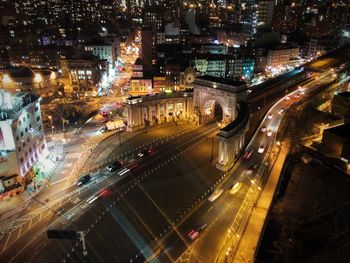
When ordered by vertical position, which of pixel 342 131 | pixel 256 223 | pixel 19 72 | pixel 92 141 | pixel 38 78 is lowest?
pixel 92 141

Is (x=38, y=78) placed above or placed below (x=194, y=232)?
above

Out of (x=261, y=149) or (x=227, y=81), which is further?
(x=227, y=81)

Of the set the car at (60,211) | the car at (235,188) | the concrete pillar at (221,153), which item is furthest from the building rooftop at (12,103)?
the car at (235,188)

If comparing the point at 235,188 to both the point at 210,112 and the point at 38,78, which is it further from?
the point at 38,78

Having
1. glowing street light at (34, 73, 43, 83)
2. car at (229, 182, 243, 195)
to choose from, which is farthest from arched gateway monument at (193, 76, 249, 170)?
glowing street light at (34, 73, 43, 83)

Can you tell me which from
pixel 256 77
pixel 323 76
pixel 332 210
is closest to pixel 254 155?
pixel 332 210

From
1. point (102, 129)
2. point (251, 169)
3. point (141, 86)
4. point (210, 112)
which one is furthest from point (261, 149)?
point (141, 86)

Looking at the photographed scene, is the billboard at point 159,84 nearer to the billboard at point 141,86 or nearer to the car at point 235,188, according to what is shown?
the billboard at point 141,86
